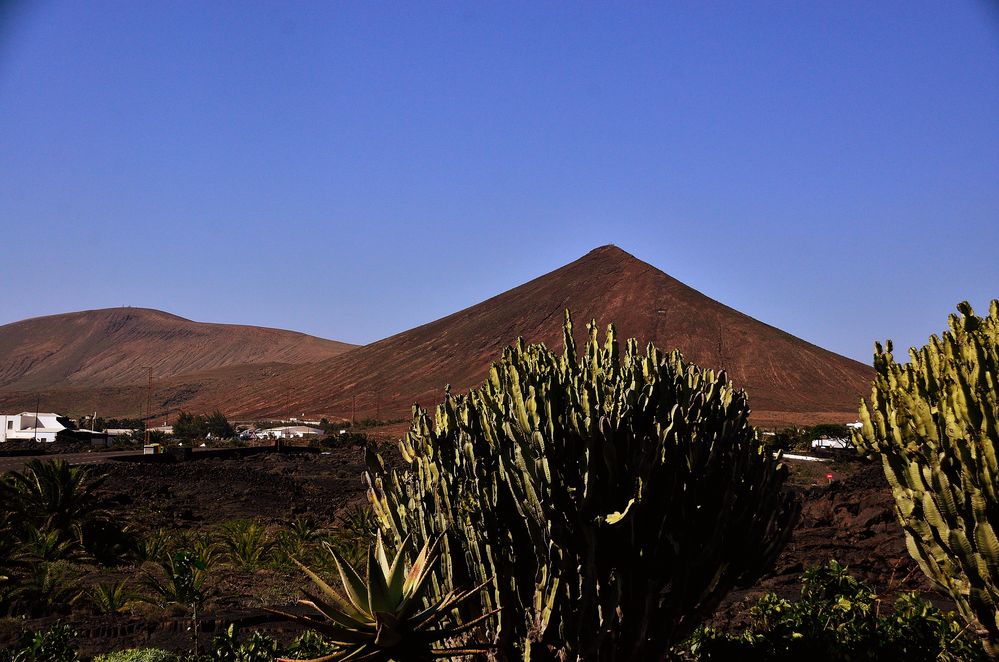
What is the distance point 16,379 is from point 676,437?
22034 centimetres

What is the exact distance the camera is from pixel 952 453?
6.14m

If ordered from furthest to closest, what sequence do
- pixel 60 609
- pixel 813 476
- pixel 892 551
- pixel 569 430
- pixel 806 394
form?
1. pixel 806 394
2. pixel 813 476
3. pixel 892 551
4. pixel 60 609
5. pixel 569 430

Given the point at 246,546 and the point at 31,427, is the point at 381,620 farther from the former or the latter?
the point at 31,427

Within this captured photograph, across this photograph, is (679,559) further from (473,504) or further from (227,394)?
(227,394)

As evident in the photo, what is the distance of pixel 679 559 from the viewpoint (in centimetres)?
701

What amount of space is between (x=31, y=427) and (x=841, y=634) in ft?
207

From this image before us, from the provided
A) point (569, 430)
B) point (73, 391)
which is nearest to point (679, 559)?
point (569, 430)

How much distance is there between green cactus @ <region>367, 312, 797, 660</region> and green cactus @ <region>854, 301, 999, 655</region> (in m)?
1.34

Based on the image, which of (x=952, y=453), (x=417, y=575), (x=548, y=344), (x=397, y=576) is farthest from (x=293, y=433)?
(x=952, y=453)

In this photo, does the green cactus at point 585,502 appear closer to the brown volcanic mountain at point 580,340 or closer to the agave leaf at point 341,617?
the agave leaf at point 341,617

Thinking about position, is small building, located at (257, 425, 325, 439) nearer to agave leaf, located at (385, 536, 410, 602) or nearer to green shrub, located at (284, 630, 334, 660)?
green shrub, located at (284, 630, 334, 660)

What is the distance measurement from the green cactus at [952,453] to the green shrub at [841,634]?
1200 millimetres

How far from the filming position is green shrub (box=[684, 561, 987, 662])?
303 inches

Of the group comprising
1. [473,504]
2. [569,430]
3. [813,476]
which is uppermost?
[569,430]
